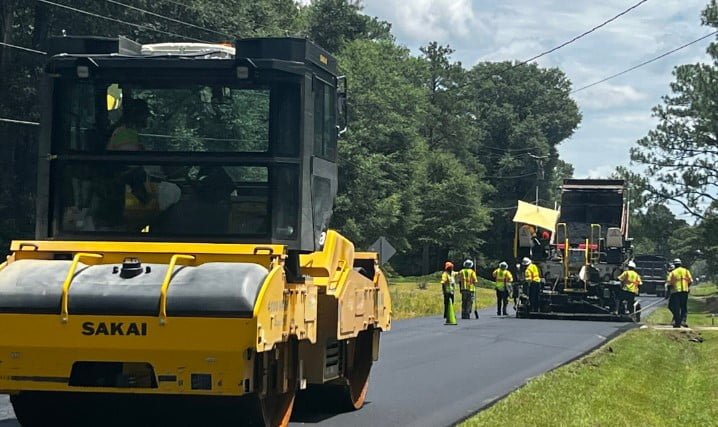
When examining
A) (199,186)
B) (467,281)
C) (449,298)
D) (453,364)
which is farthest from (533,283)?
(199,186)

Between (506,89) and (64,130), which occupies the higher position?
(506,89)

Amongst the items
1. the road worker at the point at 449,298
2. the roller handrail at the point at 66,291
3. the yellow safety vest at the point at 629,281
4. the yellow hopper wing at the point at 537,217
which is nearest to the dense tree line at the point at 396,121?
the roller handrail at the point at 66,291

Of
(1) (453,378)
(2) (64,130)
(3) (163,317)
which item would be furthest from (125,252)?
(1) (453,378)

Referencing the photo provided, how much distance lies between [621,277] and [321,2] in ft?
139

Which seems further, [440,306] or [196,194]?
[440,306]

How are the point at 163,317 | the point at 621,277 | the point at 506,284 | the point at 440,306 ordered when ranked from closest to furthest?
1. the point at 163,317
2. the point at 621,277
3. the point at 506,284
4. the point at 440,306

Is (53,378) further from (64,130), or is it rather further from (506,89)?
(506,89)

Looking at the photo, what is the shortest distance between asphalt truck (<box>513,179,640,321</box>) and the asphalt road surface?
1.77 m

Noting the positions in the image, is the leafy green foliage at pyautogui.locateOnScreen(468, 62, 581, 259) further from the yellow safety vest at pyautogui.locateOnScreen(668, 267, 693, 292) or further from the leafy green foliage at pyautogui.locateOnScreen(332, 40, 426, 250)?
the yellow safety vest at pyautogui.locateOnScreen(668, 267, 693, 292)

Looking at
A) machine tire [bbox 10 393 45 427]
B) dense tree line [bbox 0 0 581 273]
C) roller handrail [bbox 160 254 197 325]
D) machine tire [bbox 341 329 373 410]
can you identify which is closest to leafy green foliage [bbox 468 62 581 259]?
dense tree line [bbox 0 0 581 273]

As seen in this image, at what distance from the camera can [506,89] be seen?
104500 mm

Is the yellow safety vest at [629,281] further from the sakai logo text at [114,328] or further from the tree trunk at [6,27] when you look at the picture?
the sakai logo text at [114,328]

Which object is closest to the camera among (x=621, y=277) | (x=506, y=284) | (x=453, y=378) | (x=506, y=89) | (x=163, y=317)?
(x=163, y=317)

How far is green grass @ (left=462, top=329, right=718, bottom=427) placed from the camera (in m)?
11.6
